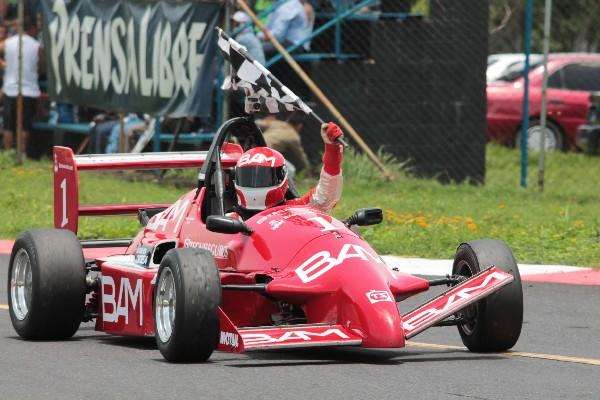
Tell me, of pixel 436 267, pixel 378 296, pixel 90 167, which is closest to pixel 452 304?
pixel 378 296

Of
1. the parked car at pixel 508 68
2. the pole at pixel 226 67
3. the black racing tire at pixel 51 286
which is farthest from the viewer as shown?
the parked car at pixel 508 68

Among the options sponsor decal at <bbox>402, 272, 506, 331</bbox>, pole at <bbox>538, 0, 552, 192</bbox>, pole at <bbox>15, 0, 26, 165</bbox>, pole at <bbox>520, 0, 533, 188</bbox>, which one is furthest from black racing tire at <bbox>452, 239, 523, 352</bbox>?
pole at <bbox>15, 0, 26, 165</bbox>

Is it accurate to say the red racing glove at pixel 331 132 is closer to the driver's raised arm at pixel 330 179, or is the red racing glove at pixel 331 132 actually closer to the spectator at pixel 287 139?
the driver's raised arm at pixel 330 179

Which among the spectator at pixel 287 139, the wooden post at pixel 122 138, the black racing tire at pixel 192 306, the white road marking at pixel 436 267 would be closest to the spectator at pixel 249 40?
the spectator at pixel 287 139

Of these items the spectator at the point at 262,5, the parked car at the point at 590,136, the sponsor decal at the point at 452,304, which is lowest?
the parked car at the point at 590,136

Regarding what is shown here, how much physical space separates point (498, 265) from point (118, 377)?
217cm

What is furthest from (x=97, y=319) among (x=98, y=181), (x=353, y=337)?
(x=98, y=181)

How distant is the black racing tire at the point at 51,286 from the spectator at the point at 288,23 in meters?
10.7

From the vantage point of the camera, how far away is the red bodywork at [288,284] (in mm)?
7945

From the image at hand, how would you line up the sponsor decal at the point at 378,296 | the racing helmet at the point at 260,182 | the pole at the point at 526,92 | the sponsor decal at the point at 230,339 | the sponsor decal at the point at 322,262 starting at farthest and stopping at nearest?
the pole at the point at 526,92 → the racing helmet at the point at 260,182 → the sponsor decal at the point at 322,262 → the sponsor decal at the point at 378,296 → the sponsor decal at the point at 230,339

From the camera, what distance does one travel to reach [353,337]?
7.91 metres

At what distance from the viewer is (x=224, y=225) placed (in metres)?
8.48

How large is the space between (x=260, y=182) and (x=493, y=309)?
151 cm

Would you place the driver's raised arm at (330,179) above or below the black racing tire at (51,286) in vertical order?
above
